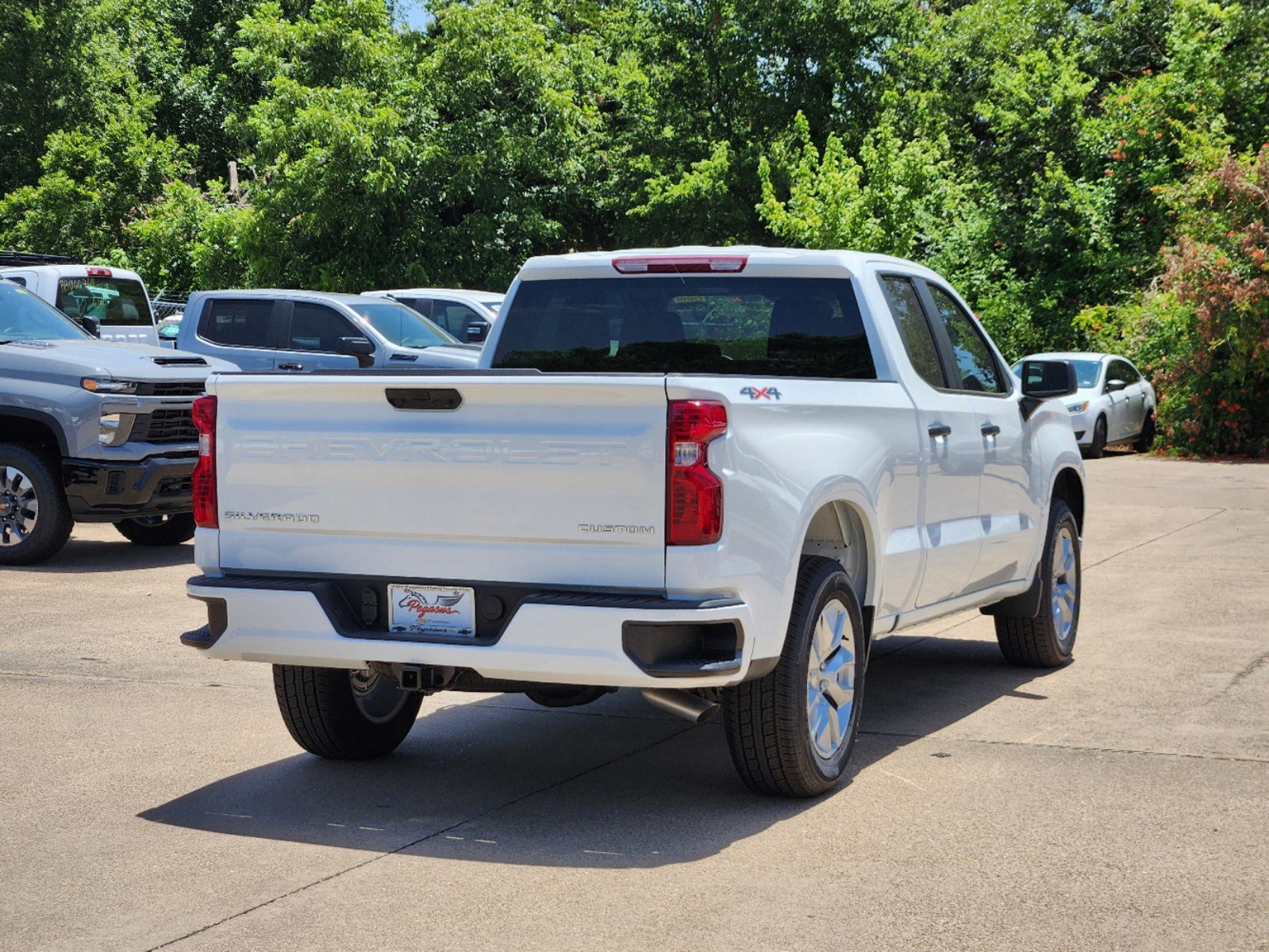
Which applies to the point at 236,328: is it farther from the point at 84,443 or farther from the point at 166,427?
the point at 84,443

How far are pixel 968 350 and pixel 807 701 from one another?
104 inches

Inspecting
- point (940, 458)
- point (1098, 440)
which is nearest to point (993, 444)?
point (940, 458)

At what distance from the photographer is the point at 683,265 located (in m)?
6.73

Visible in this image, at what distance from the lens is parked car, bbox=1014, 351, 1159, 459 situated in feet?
77.1

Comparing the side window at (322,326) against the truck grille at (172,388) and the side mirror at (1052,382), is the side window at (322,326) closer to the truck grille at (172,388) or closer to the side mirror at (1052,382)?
the truck grille at (172,388)

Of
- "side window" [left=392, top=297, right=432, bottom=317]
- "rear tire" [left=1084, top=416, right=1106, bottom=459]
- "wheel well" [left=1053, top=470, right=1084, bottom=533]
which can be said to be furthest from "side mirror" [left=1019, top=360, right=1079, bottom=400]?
"rear tire" [left=1084, top=416, right=1106, bottom=459]

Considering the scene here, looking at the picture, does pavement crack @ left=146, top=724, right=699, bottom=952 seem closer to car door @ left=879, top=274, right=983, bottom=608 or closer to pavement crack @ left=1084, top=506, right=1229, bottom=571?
car door @ left=879, top=274, right=983, bottom=608

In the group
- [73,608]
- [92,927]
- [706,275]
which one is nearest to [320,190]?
[73,608]

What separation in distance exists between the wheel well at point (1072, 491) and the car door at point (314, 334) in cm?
1062

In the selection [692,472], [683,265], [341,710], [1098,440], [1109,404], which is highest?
[683,265]

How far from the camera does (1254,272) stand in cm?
2414

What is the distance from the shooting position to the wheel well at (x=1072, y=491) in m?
8.75

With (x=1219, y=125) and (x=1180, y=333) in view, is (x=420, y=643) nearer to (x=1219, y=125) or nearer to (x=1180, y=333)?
(x=1180, y=333)

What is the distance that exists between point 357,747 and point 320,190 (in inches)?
1100
